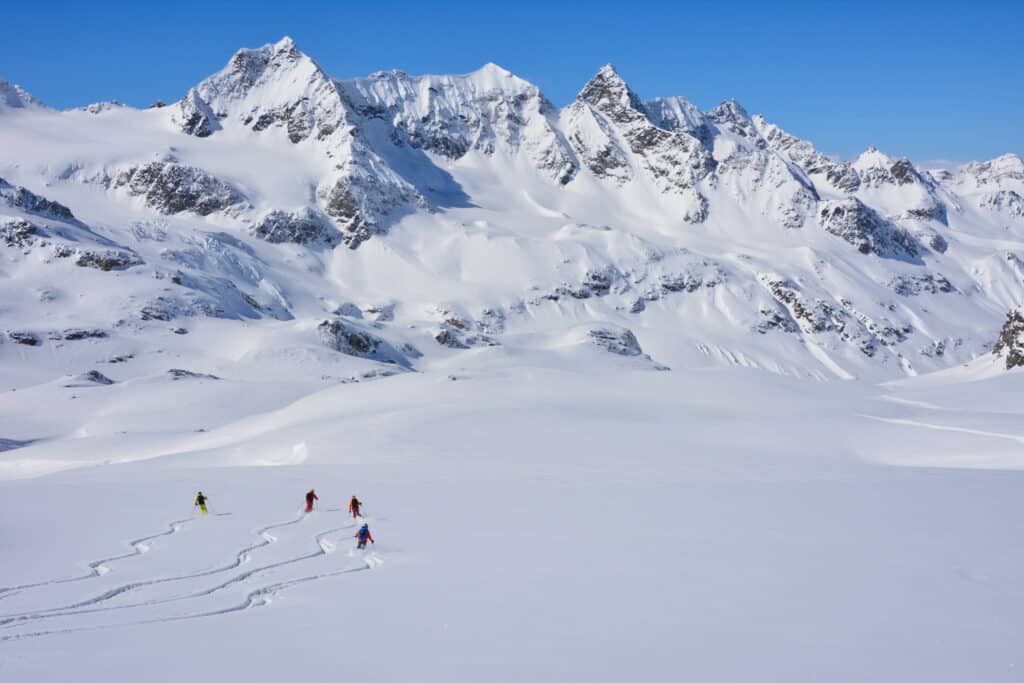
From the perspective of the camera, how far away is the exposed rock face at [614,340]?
522 feet

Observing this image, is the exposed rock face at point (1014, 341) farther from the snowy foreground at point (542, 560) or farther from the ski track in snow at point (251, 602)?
the ski track in snow at point (251, 602)

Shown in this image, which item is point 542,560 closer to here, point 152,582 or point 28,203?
point 152,582

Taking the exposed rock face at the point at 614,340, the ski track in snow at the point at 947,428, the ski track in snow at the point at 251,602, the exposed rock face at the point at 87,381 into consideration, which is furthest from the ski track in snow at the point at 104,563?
the exposed rock face at the point at 614,340

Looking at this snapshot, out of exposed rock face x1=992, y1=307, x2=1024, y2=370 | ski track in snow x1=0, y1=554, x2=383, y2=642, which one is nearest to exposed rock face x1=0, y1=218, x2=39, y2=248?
ski track in snow x1=0, y1=554, x2=383, y2=642

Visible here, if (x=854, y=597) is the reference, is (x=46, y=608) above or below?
above

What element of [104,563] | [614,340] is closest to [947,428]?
[104,563]

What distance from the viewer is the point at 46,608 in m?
15.1

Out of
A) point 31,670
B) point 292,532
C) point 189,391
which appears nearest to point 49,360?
point 189,391

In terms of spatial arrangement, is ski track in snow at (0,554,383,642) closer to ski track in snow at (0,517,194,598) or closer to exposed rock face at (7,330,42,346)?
ski track in snow at (0,517,194,598)

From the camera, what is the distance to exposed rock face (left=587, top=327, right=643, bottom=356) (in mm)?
159000

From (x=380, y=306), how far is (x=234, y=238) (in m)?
38.7

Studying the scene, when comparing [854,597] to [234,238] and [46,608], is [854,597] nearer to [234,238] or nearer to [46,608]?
[46,608]

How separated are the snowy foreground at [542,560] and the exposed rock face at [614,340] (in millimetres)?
108059

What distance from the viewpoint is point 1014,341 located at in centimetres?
10381
